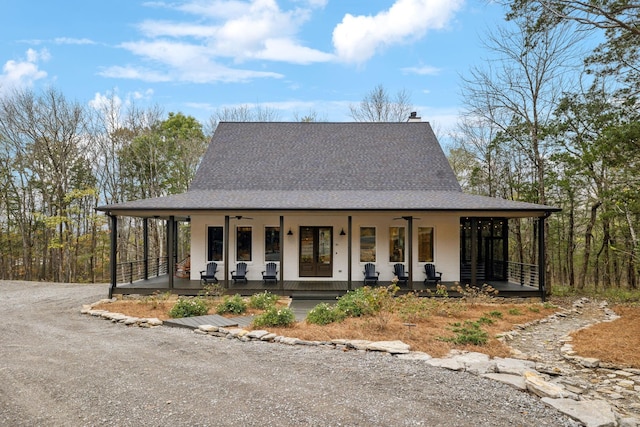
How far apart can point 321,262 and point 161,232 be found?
12.8 metres

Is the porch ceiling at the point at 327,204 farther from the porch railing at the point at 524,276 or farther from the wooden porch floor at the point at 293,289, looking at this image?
the wooden porch floor at the point at 293,289

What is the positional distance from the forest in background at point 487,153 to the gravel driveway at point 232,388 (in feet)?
25.8

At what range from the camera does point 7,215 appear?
67.1ft

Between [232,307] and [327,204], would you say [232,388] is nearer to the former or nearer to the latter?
[232,307]

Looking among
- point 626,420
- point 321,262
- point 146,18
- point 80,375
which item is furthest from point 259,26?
point 626,420

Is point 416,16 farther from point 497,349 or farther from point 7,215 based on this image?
point 7,215

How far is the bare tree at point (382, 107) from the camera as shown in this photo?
25.5 m

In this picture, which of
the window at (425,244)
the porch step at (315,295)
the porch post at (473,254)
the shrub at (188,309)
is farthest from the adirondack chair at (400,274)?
the shrub at (188,309)

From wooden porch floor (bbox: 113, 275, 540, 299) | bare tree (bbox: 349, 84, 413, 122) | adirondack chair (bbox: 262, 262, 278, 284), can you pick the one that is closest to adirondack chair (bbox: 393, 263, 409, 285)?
wooden porch floor (bbox: 113, 275, 540, 299)

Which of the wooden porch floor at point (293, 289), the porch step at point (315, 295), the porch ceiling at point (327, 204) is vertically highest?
the porch ceiling at point (327, 204)

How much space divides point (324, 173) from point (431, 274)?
5.44m

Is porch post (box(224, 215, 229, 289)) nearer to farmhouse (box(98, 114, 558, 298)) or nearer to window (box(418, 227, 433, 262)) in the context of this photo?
farmhouse (box(98, 114, 558, 298))

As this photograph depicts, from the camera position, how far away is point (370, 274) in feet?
39.9

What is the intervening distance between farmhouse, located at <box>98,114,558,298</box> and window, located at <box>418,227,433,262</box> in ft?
0.11
